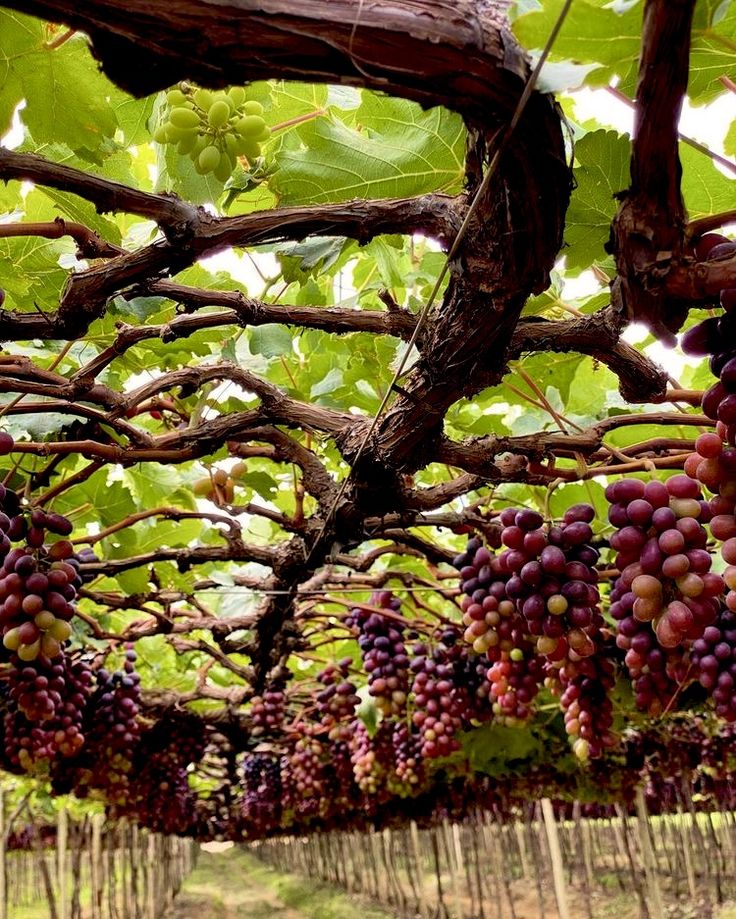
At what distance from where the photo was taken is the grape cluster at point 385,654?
350 cm

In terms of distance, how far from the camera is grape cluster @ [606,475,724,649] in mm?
1404

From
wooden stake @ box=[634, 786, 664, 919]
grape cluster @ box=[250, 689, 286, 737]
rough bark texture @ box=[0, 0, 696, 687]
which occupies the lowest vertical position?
wooden stake @ box=[634, 786, 664, 919]

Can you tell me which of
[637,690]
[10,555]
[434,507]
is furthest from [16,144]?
[637,690]

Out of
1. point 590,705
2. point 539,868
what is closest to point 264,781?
point 539,868

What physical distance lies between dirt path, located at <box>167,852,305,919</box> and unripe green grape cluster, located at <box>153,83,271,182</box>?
1483cm

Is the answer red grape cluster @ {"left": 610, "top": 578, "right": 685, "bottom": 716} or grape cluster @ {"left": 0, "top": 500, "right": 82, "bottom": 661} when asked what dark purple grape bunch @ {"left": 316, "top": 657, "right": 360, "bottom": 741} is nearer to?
grape cluster @ {"left": 0, "top": 500, "right": 82, "bottom": 661}

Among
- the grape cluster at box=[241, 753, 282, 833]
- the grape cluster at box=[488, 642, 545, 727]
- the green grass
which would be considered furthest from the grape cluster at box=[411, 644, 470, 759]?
the green grass

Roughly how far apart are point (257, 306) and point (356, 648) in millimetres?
3507

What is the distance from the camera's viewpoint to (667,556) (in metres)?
1.45

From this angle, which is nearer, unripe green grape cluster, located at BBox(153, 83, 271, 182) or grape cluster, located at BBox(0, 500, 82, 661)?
unripe green grape cluster, located at BBox(153, 83, 271, 182)

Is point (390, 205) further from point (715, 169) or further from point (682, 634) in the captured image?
point (682, 634)

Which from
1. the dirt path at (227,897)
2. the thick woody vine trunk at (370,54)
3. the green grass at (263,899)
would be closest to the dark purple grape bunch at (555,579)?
the thick woody vine trunk at (370,54)

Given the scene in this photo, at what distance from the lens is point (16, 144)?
1696 mm

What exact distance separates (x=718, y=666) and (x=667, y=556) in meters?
0.75
